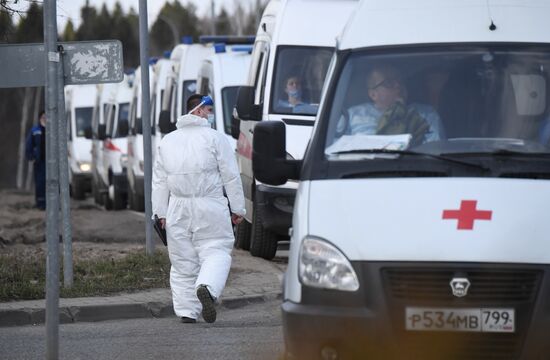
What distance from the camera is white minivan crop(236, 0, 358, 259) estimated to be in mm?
15641

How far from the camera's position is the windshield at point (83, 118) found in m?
40.3

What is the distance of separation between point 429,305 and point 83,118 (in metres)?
34.3

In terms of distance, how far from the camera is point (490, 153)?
7.63 meters

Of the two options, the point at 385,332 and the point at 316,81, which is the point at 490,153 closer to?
the point at 385,332

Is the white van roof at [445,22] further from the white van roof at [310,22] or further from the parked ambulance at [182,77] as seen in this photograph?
the parked ambulance at [182,77]

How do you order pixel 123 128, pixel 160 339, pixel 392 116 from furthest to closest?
1. pixel 123 128
2. pixel 160 339
3. pixel 392 116

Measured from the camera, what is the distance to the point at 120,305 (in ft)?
39.7

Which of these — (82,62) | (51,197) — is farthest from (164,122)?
(51,197)

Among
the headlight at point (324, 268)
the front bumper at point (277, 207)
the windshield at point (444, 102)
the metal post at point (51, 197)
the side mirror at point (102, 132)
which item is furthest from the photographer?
the side mirror at point (102, 132)

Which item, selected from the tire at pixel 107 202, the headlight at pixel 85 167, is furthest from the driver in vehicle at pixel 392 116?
the headlight at pixel 85 167

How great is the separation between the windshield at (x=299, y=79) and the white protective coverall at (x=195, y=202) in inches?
171

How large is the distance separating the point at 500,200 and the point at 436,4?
1.75 m

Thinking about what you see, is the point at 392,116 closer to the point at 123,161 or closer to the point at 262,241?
the point at 262,241

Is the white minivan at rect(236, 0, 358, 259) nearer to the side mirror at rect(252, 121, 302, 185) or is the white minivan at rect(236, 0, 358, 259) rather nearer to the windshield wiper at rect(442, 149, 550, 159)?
the side mirror at rect(252, 121, 302, 185)
